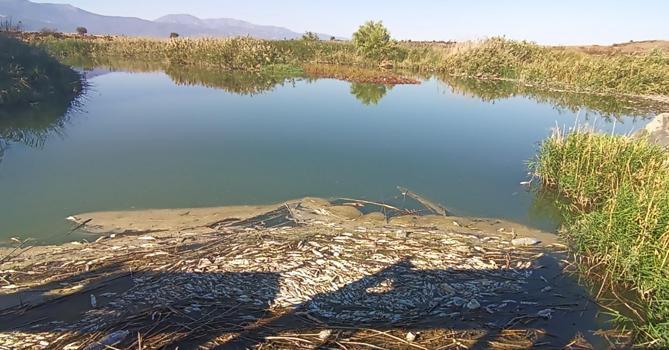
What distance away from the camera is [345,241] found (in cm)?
579

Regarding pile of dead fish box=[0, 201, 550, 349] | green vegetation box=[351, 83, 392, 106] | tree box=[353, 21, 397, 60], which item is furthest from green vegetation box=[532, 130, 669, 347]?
tree box=[353, 21, 397, 60]

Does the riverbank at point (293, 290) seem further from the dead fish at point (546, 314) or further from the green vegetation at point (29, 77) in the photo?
the green vegetation at point (29, 77)

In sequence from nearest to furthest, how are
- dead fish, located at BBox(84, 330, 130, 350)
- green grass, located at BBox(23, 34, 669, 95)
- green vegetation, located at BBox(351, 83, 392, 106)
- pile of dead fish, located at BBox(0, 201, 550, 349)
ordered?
dead fish, located at BBox(84, 330, 130, 350), pile of dead fish, located at BBox(0, 201, 550, 349), green vegetation, located at BBox(351, 83, 392, 106), green grass, located at BBox(23, 34, 669, 95)

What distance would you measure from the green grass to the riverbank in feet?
75.4

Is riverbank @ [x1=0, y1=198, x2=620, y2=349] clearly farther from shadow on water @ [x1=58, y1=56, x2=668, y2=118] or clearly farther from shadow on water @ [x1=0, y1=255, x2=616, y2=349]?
shadow on water @ [x1=58, y1=56, x2=668, y2=118]

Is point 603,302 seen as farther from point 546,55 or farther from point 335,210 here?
point 546,55

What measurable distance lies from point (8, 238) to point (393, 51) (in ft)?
111

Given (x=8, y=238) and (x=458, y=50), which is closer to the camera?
(x=8, y=238)

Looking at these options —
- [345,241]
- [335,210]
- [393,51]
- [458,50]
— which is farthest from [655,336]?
[393,51]

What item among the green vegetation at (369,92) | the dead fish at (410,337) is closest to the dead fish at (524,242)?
the dead fish at (410,337)

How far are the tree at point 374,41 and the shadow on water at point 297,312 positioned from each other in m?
32.0

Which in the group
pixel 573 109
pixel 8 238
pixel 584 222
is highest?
pixel 573 109

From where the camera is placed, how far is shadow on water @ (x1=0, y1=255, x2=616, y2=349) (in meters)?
3.75

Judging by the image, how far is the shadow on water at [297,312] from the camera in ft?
12.3
